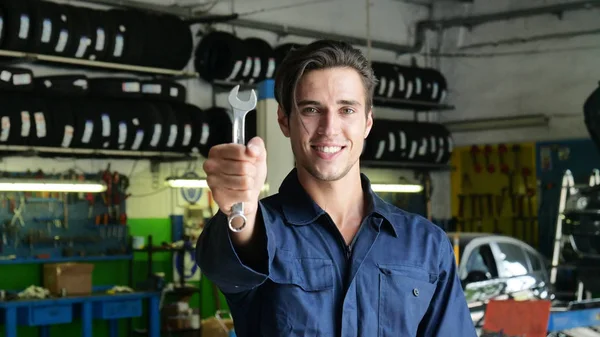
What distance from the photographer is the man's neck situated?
2068 mm

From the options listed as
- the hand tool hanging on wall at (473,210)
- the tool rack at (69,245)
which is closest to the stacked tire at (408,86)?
the hand tool hanging on wall at (473,210)

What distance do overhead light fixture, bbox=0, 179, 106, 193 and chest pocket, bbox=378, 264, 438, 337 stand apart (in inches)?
270

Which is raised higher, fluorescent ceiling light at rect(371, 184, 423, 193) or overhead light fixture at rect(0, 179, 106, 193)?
overhead light fixture at rect(0, 179, 106, 193)

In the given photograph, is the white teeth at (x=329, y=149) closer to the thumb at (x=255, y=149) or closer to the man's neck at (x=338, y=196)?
the man's neck at (x=338, y=196)

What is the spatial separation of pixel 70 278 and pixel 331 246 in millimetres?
7094

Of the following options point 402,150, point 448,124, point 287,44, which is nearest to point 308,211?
point 287,44

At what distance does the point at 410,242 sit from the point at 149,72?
7702mm

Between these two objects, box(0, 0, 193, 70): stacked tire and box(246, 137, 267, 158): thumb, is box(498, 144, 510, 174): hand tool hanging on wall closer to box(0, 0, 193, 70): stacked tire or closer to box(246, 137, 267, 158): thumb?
box(0, 0, 193, 70): stacked tire

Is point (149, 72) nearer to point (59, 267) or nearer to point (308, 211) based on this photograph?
point (59, 267)

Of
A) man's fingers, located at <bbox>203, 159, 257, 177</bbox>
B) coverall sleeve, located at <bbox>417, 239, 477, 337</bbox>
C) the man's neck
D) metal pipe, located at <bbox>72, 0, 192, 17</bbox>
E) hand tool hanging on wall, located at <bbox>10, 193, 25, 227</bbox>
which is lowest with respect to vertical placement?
hand tool hanging on wall, located at <bbox>10, 193, 25, 227</bbox>

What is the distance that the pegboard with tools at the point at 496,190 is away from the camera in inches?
472

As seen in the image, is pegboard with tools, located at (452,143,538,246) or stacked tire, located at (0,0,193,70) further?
pegboard with tools, located at (452,143,538,246)

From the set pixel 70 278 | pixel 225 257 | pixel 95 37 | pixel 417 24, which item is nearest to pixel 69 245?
pixel 70 278

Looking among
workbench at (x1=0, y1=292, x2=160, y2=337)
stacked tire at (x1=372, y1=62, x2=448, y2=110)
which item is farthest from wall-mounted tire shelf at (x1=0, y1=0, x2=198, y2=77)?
stacked tire at (x1=372, y1=62, x2=448, y2=110)
